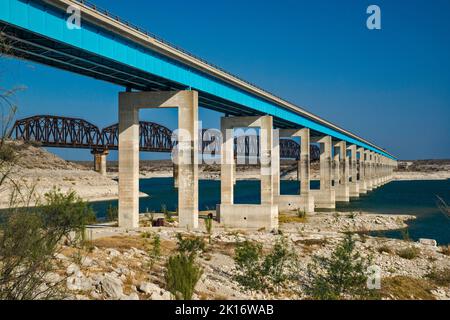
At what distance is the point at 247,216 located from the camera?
154 feet

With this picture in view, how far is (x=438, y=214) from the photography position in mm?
65250

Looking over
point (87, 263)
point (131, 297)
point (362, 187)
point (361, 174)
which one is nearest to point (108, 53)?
point (87, 263)

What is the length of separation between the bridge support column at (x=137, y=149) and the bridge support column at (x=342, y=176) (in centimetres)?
6241

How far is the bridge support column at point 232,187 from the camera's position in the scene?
4625 cm

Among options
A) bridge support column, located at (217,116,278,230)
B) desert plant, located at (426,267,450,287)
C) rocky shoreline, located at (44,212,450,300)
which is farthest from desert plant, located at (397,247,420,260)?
bridge support column, located at (217,116,278,230)

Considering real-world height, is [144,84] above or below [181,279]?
above

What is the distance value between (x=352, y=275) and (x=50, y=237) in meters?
15.0

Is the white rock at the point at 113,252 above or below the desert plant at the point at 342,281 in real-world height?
above

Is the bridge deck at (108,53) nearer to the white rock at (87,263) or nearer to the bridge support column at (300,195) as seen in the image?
the white rock at (87,263)

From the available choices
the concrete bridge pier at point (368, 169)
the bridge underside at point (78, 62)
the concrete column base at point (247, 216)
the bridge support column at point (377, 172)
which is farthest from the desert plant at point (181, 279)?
the bridge support column at point (377, 172)

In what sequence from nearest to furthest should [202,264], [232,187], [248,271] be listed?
[248,271] → [202,264] → [232,187]

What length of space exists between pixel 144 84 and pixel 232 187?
1588cm

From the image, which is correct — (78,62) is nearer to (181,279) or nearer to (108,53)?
(108,53)
